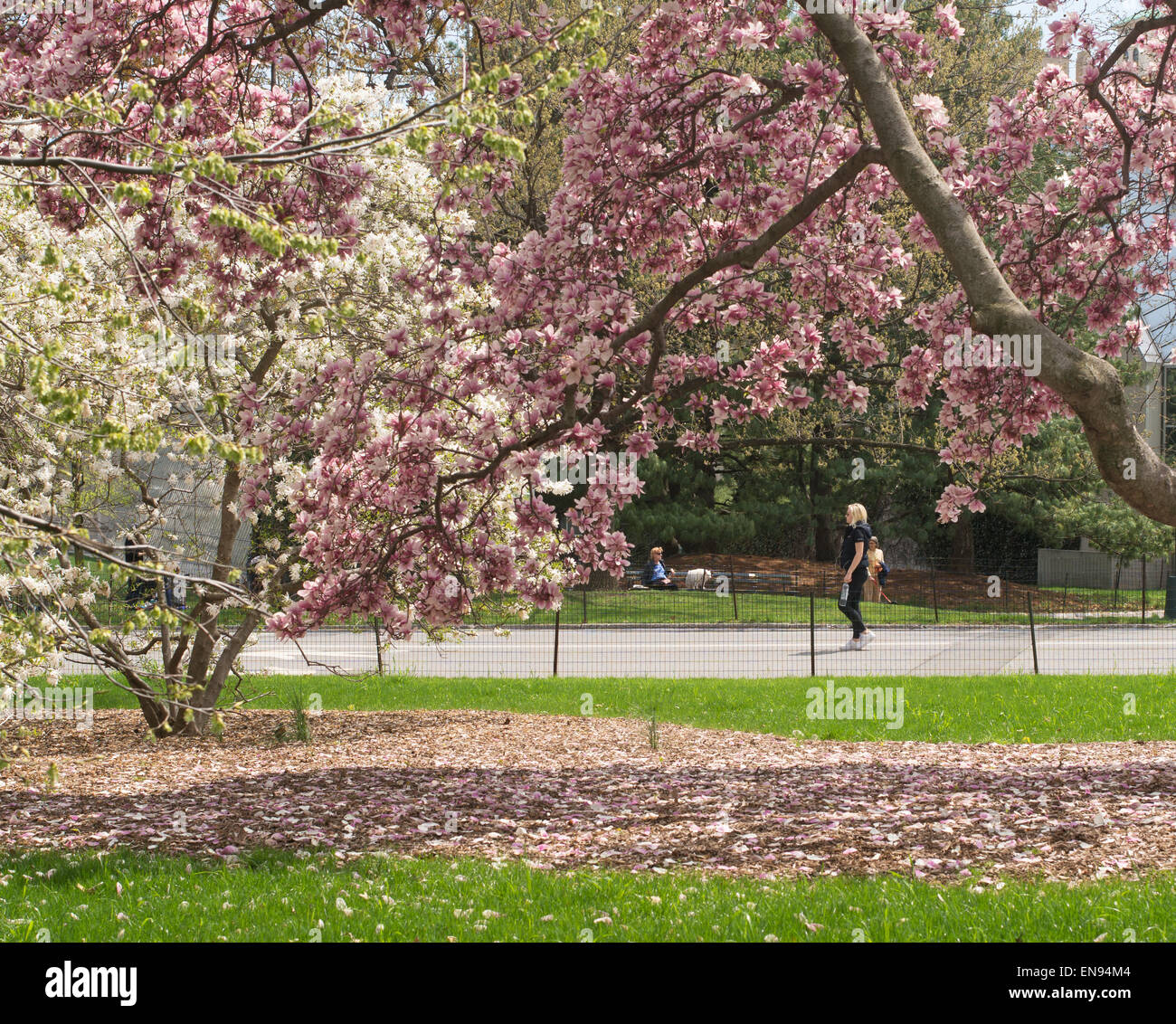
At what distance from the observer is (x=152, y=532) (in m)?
11.1

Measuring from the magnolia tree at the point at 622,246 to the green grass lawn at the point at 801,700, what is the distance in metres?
3.22

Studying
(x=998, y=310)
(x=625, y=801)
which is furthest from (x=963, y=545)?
(x=998, y=310)

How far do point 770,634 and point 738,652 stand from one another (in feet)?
10.7

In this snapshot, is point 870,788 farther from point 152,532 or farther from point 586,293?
point 152,532

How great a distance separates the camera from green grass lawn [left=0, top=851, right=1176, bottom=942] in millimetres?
4676

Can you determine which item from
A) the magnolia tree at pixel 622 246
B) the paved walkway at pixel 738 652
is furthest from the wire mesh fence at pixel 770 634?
the magnolia tree at pixel 622 246

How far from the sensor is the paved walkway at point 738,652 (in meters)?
16.9

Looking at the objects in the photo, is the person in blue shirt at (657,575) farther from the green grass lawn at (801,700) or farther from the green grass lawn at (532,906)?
the green grass lawn at (532,906)

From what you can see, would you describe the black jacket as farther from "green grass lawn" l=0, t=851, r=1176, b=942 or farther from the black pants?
"green grass lawn" l=0, t=851, r=1176, b=942

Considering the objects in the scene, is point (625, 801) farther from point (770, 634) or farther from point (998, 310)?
point (770, 634)

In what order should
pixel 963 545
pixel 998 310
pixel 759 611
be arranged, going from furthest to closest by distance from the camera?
pixel 963 545 → pixel 759 611 → pixel 998 310

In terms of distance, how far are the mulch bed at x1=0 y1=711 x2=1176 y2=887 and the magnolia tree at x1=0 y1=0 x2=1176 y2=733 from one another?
1.35 m

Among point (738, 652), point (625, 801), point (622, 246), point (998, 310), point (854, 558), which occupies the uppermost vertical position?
point (622, 246)

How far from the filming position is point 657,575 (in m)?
29.0
